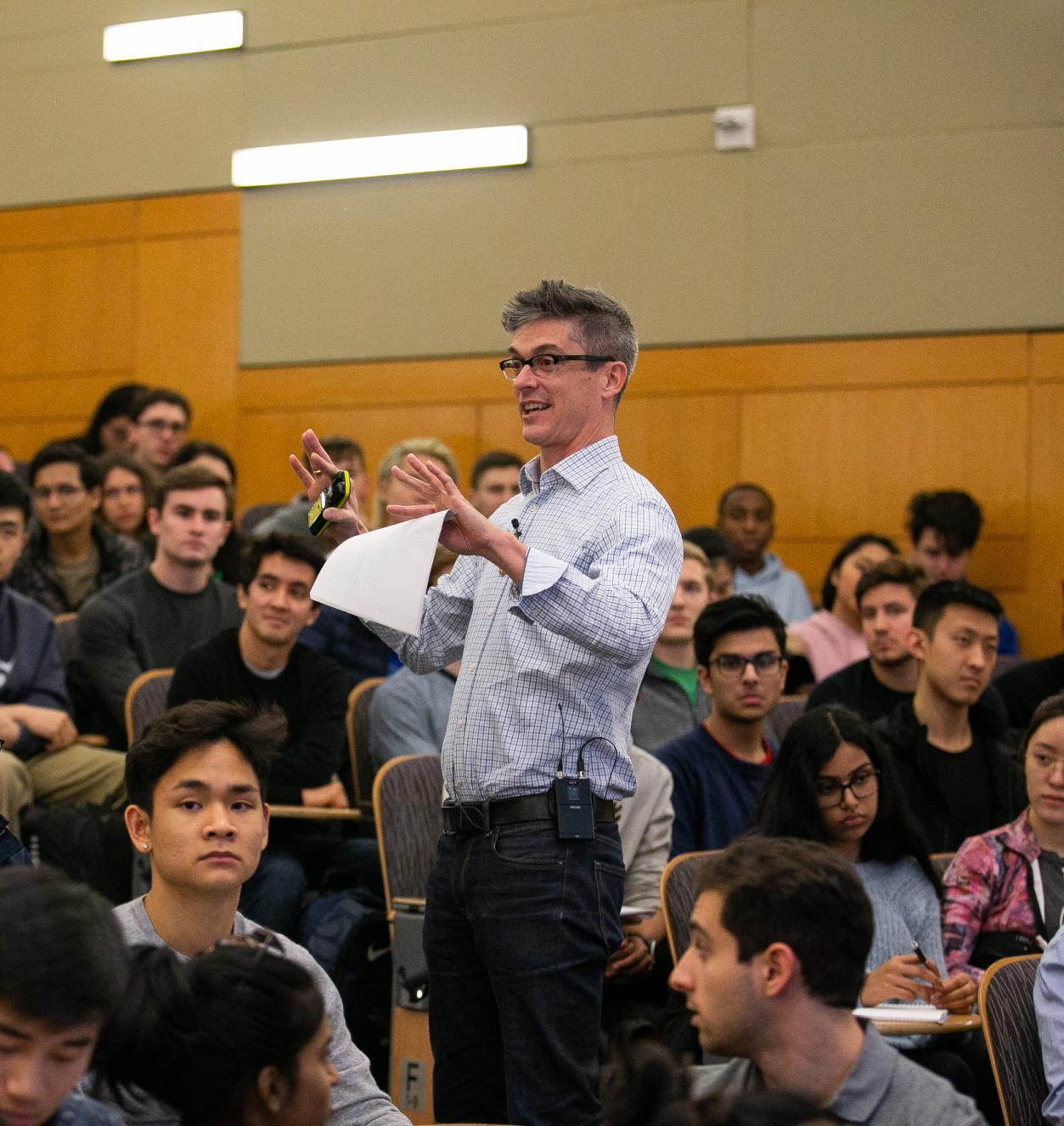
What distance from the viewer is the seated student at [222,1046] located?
4.95 ft

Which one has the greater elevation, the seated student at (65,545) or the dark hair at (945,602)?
the seated student at (65,545)

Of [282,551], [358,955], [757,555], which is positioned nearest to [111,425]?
[757,555]

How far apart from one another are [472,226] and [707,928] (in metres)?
5.47

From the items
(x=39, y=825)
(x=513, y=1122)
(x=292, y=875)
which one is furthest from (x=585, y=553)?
(x=39, y=825)

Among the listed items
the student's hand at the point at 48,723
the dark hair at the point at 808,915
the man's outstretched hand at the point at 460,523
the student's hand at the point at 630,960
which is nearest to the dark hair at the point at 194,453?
the student's hand at the point at 48,723

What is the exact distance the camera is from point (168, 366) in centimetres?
735

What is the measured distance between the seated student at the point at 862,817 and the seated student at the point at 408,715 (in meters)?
1.02

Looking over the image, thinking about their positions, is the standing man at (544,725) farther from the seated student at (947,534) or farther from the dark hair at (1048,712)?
the seated student at (947,534)

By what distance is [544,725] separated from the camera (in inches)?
89.3

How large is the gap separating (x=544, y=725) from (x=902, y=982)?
3.10 ft

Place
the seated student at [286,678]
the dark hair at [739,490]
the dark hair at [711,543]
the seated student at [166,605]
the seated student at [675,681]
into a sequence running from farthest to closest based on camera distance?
the dark hair at [739,490] < the dark hair at [711,543] < the seated student at [166,605] < the seated student at [675,681] < the seated student at [286,678]

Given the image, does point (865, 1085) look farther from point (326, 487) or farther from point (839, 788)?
point (839, 788)

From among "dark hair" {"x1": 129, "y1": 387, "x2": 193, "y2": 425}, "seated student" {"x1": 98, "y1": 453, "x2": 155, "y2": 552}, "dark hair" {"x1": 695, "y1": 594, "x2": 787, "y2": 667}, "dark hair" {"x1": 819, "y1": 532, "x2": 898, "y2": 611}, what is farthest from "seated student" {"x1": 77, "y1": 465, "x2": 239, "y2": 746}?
"dark hair" {"x1": 819, "y1": 532, "x2": 898, "y2": 611}

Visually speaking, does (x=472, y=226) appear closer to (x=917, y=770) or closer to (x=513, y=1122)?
(x=917, y=770)
